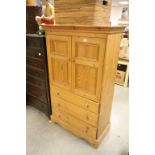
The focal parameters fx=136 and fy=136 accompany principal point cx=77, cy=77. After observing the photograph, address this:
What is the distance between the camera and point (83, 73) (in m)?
1.59

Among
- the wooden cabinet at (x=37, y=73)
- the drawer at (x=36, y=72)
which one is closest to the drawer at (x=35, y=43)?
the wooden cabinet at (x=37, y=73)

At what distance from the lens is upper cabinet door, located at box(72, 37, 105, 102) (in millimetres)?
1395

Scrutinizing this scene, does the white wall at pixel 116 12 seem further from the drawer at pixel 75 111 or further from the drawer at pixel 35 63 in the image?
the drawer at pixel 75 111

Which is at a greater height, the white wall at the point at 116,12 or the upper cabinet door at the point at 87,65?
the white wall at the point at 116,12

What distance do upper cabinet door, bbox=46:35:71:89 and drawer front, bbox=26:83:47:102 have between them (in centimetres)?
37

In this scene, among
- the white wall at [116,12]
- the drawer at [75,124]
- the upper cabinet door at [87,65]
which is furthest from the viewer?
the white wall at [116,12]

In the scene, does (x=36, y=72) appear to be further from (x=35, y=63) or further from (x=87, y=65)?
(x=87, y=65)

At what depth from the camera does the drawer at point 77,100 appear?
1.60m

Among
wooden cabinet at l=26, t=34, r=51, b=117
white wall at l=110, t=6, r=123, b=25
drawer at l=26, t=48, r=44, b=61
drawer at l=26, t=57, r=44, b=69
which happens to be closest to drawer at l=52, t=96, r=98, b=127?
wooden cabinet at l=26, t=34, r=51, b=117

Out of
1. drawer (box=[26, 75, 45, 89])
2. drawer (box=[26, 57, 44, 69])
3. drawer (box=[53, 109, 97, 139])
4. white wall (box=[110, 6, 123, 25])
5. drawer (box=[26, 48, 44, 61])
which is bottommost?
drawer (box=[53, 109, 97, 139])

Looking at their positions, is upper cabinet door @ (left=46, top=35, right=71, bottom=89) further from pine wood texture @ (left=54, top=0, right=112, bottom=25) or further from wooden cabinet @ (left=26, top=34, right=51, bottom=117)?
pine wood texture @ (left=54, top=0, right=112, bottom=25)
